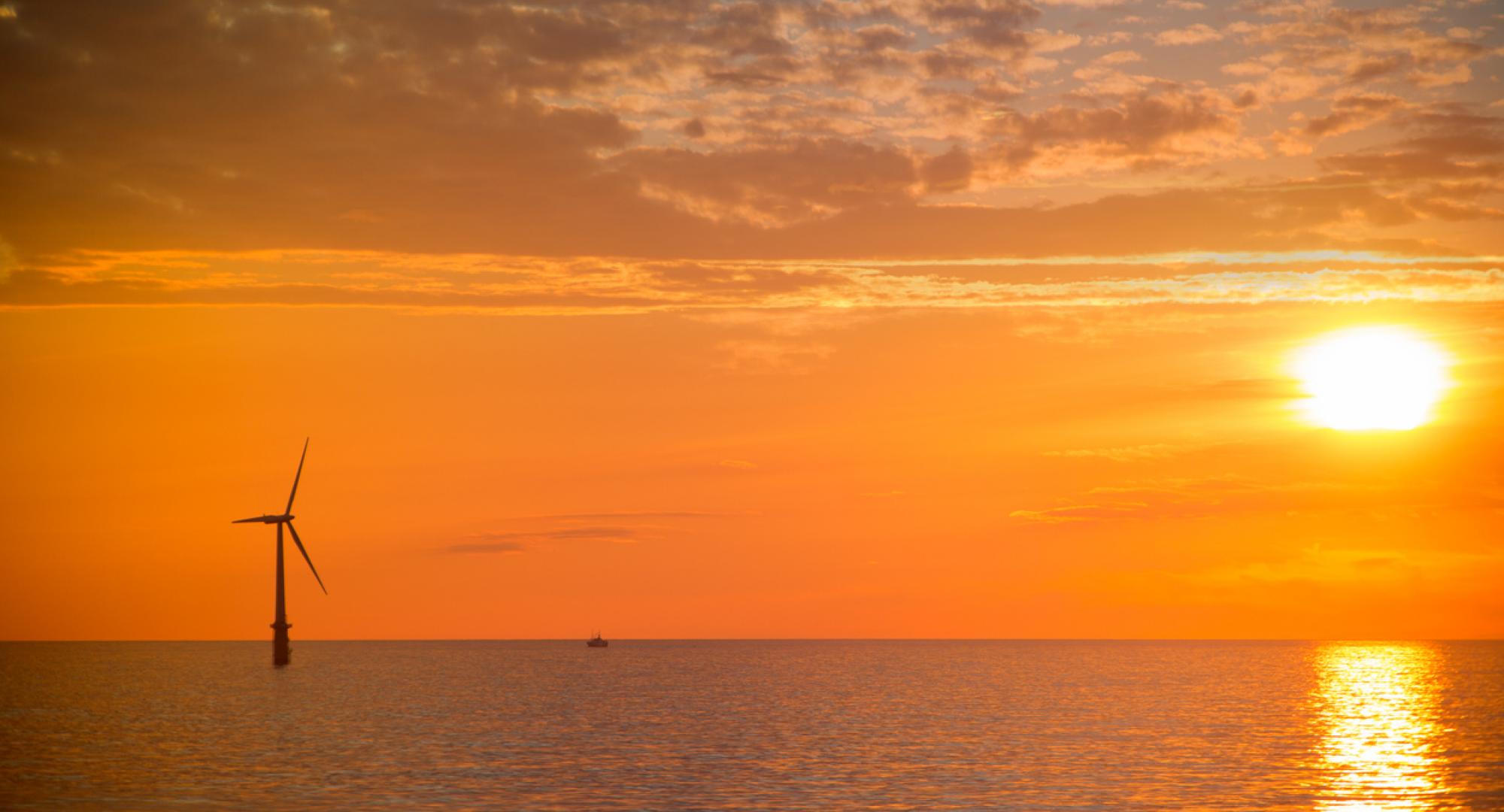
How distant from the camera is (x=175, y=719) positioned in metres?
130

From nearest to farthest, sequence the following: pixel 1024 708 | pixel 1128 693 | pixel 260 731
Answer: pixel 260 731 < pixel 1024 708 < pixel 1128 693

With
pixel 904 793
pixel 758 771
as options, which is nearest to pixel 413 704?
pixel 758 771

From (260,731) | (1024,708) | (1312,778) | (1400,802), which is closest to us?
(1400,802)

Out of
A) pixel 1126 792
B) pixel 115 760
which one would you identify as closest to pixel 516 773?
pixel 115 760

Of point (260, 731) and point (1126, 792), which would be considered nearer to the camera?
point (1126, 792)

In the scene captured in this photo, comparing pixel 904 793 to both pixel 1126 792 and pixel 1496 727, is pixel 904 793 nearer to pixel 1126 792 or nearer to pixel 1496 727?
pixel 1126 792

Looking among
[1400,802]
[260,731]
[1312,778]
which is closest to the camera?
[1400,802]

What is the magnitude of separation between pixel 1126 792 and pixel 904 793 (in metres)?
12.5

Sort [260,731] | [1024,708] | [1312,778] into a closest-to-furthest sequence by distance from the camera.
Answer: [1312,778], [260,731], [1024,708]

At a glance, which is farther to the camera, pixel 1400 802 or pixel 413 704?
pixel 413 704

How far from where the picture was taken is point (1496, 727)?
12506 centimetres

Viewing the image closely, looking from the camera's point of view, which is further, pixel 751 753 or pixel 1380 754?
pixel 1380 754

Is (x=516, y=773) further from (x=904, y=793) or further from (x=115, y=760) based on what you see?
(x=115, y=760)

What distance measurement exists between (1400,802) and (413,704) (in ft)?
360
